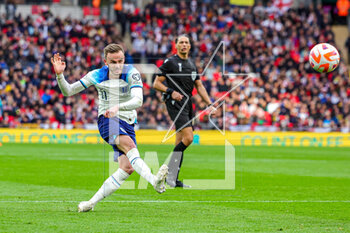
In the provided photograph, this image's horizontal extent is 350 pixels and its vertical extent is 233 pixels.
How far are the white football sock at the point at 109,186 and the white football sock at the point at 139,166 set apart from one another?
0.28 meters

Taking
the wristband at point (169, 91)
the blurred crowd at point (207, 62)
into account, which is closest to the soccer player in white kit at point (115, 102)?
the wristband at point (169, 91)

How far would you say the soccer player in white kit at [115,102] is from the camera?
7766 millimetres

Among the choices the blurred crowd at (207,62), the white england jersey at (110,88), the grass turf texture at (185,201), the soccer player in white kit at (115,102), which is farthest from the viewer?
the blurred crowd at (207,62)

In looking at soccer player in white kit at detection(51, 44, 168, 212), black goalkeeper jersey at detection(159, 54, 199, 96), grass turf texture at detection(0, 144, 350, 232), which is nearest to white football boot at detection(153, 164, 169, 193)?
soccer player in white kit at detection(51, 44, 168, 212)

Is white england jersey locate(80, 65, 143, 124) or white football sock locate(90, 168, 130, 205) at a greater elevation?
white england jersey locate(80, 65, 143, 124)

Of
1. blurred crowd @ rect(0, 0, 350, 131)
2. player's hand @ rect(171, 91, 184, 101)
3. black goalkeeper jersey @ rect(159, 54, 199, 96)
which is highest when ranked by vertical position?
black goalkeeper jersey @ rect(159, 54, 199, 96)

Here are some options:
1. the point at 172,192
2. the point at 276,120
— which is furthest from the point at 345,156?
the point at 172,192

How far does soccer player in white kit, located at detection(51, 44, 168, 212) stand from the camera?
25.5ft

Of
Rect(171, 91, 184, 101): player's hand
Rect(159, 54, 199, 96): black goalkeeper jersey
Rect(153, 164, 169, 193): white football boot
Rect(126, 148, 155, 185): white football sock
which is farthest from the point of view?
Rect(159, 54, 199, 96): black goalkeeper jersey

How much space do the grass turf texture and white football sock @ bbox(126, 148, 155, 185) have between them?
45cm

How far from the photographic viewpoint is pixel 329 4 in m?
36.8

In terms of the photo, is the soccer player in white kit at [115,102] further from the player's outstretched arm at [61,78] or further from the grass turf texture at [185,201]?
the grass turf texture at [185,201]

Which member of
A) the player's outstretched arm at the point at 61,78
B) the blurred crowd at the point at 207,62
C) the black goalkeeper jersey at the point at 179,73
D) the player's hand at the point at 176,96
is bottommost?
the blurred crowd at the point at 207,62

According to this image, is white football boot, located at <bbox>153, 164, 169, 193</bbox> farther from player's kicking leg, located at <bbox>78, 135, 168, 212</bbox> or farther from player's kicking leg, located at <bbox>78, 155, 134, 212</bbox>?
player's kicking leg, located at <bbox>78, 155, 134, 212</bbox>
